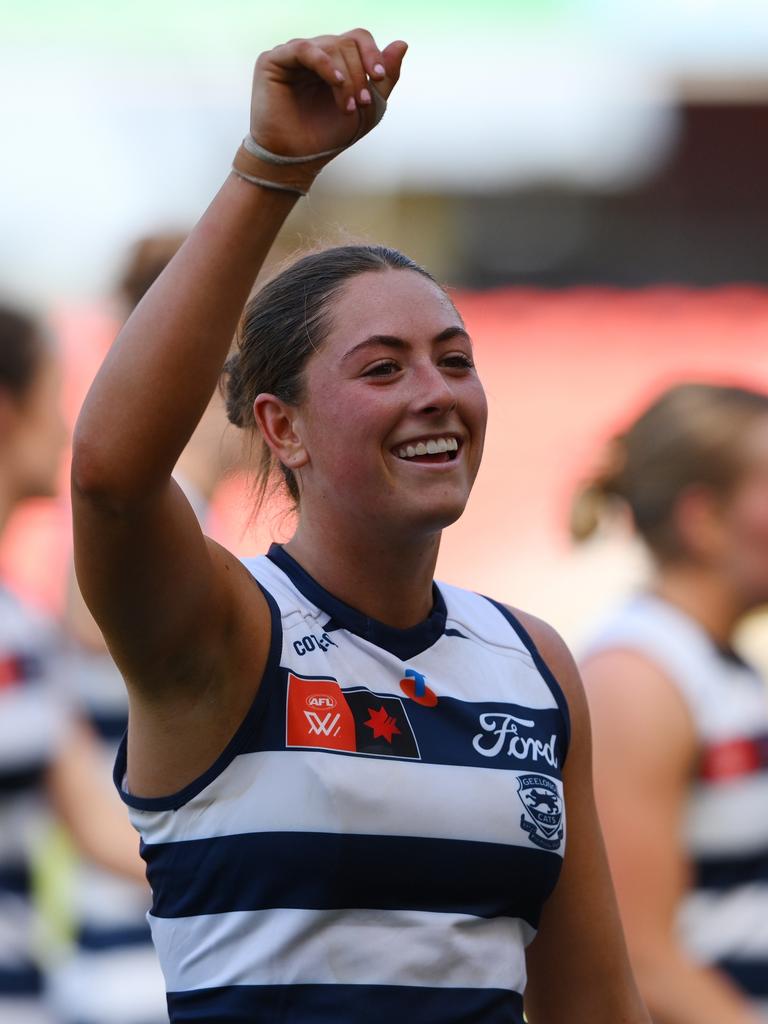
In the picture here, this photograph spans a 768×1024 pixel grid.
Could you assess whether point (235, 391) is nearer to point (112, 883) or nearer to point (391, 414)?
point (391, 414)

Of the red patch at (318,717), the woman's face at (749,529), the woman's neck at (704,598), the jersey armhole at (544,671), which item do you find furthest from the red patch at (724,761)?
the red patch at (318,717)

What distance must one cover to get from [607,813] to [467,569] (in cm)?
990

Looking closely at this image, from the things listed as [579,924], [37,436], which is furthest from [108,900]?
[579,924]

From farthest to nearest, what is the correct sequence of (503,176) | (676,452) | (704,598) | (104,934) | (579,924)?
(503,176) → (104,934) → (676,452) → (704,598) → (579,924)

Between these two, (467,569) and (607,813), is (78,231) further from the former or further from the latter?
(607,813)

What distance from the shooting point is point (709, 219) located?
1488 cm

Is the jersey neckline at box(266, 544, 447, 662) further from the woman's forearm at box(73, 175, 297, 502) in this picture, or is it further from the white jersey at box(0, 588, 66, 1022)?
the white jersey at box(0, 588, 66, 1022)

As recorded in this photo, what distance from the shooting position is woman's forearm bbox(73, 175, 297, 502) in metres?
1.70

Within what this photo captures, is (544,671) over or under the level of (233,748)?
over

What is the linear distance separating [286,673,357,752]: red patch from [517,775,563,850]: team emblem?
24cm

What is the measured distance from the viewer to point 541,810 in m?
2.04

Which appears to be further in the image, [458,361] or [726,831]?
[726,831]

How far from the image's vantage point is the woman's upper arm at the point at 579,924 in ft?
7.30

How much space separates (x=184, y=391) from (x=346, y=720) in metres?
0.45
